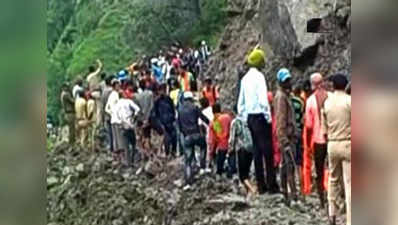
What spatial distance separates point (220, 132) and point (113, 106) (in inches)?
18.4

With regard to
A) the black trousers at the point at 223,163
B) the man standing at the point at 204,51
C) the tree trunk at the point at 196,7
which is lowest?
the black trousers at the point at 223,163

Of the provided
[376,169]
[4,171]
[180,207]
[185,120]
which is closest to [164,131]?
[185,120]

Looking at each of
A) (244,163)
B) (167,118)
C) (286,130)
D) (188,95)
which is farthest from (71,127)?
(286,130)

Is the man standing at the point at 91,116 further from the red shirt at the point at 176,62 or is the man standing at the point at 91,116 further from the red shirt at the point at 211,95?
the red shirt at the point at 211,95

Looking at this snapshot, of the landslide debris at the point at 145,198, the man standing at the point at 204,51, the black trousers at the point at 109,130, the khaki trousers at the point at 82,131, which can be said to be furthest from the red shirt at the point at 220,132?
the khaki trousers at the point at 82,131

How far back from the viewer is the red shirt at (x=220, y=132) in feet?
8.34

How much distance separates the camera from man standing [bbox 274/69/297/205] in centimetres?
244

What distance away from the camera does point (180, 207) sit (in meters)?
2.60

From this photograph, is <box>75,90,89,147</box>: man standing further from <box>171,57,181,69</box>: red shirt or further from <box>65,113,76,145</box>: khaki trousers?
<box>171,57,181,69</box>: red shirt

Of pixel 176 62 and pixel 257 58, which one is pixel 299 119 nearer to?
pixel 257 58

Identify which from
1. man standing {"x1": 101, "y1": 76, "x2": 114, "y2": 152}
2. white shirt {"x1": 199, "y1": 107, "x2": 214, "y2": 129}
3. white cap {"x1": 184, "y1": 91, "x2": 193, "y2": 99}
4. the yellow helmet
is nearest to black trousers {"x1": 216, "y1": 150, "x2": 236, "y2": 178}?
white shirt {"x1": 199, "y1": 107, "x2": 214, "y2": 129}

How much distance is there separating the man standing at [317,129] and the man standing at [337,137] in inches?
1.0

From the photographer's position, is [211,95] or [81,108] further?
[81,108]

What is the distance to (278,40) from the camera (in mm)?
2459
